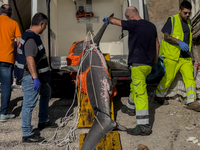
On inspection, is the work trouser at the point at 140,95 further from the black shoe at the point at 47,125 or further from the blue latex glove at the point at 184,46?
the black shoe at the point at 47,125

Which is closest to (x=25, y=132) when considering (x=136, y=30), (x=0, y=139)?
(x=0, y=139)

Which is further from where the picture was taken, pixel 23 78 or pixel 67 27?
pixel 67 27

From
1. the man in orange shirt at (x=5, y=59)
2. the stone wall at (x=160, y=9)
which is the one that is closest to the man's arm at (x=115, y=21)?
the man in orange shirt at (x=5, y=59)

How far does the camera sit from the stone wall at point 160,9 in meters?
6.67

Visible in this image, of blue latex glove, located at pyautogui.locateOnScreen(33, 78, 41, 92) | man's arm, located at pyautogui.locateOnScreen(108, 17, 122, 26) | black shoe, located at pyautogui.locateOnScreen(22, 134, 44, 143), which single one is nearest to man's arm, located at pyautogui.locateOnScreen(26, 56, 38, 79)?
blue latex glove, located at pyautogui.locateOnScreen(33, 78, 41, 92)

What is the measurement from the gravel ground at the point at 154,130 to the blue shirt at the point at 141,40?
3.48 ft

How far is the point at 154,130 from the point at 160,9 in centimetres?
454

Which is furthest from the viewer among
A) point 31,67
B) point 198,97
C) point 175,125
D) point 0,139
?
point 198,97

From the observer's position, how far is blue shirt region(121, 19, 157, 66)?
3.21 metres

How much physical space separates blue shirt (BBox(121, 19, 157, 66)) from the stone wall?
356cm

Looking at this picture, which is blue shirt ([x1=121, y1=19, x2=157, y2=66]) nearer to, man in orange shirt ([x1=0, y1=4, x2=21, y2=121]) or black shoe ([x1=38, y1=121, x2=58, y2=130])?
black shoe ([x1=38, y1=121, x2=58, y2=130])

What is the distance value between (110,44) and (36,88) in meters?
4.24

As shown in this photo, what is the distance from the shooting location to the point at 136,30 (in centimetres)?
321

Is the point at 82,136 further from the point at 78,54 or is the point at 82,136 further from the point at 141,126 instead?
the point at 78,54
